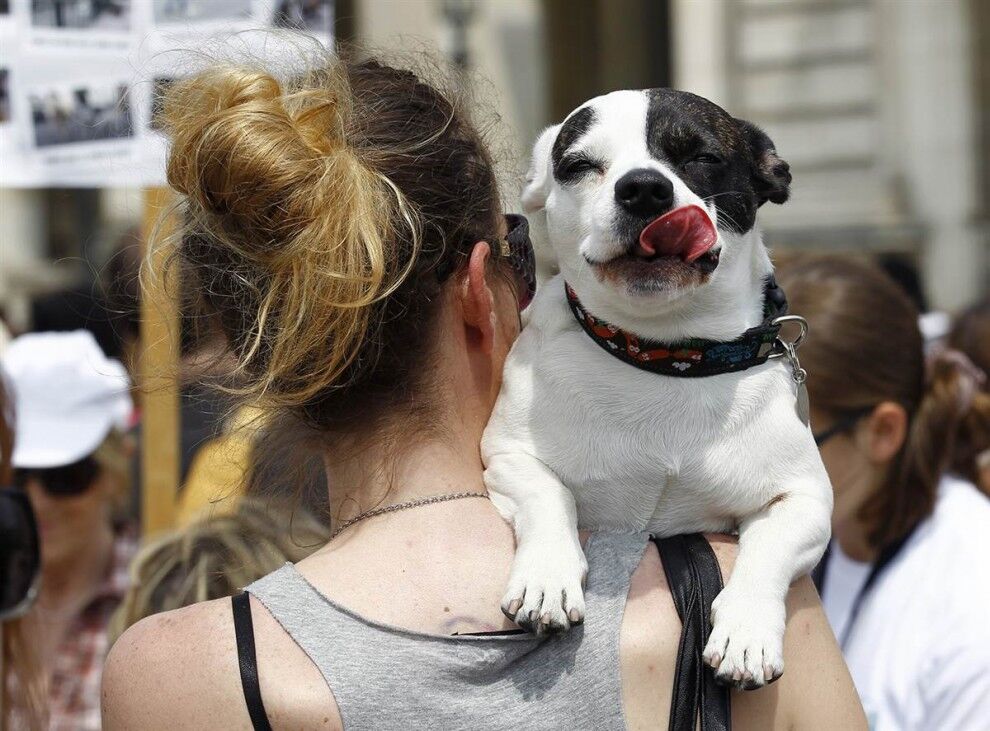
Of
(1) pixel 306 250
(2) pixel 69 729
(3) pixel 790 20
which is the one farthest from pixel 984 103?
(1) pixel 306 250

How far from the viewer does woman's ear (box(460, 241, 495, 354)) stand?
66.9 inches

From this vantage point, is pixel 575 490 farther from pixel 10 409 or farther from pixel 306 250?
pixel 10 409

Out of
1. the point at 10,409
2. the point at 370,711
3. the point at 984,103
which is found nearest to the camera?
the point at 370,711

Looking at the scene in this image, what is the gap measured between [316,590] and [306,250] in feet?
1.47

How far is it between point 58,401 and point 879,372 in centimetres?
245

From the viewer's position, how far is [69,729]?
3.73 meters

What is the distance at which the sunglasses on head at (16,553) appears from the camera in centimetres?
251

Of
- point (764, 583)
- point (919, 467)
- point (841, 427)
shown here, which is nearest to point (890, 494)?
point (919, 467)

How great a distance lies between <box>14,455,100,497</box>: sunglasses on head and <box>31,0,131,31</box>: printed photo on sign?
1.42 meters

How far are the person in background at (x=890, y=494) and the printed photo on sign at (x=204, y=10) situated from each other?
1607 millimetres

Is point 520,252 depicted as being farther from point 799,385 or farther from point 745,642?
point 745,642

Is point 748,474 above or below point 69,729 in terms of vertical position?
above

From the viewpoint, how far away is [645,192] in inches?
71.0

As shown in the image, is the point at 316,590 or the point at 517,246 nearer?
the point at 316,590
